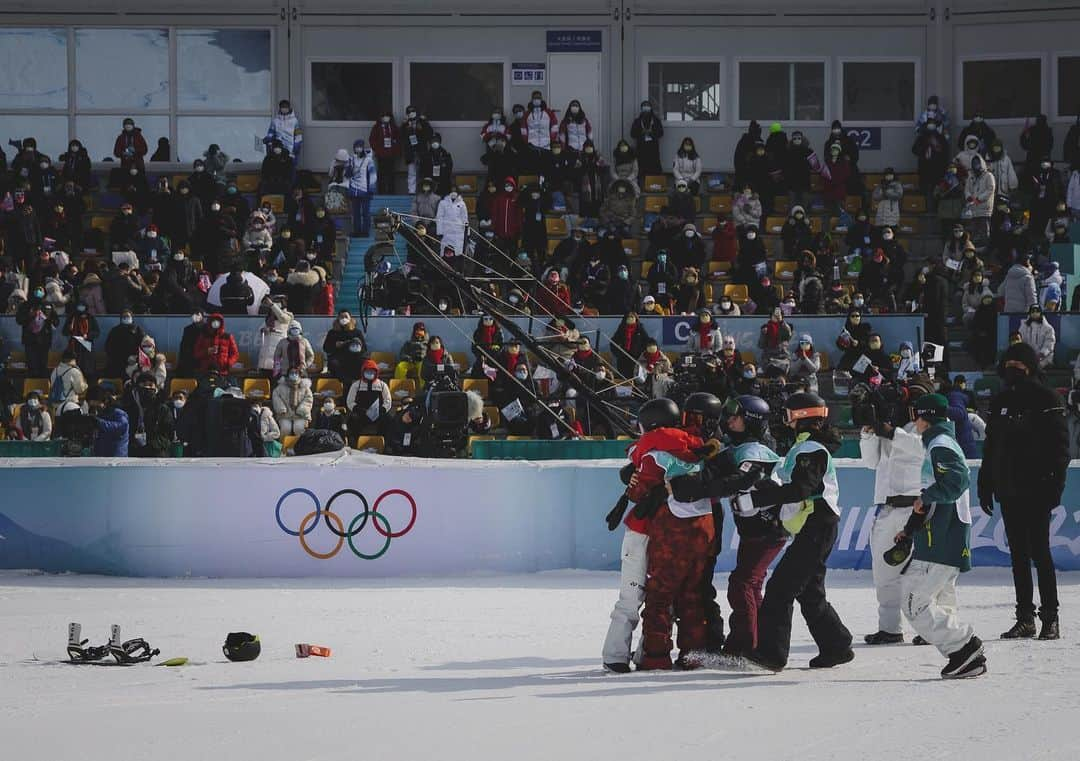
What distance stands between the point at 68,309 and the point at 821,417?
14.7 meters

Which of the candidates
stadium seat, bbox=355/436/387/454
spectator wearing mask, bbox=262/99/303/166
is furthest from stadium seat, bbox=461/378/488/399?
spectator wearing mask, bbox=262/99/303/166

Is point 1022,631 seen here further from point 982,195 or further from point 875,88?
point 875,88

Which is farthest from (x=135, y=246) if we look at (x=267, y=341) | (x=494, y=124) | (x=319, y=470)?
(x=319, y=470)

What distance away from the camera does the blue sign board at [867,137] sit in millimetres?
29141

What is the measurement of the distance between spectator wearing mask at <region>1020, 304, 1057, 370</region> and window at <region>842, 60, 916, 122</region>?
919 centimetres

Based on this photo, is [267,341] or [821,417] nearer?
[821,417]

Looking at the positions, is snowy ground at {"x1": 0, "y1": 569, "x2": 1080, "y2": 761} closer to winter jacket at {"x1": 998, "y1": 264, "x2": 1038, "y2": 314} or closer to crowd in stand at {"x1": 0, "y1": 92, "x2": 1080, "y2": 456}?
crowd in stand at {"x1": 0, "y1": 92, "x2": 1080, "y2": 456}

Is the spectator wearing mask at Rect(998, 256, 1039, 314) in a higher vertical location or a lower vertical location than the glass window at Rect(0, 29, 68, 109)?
lower

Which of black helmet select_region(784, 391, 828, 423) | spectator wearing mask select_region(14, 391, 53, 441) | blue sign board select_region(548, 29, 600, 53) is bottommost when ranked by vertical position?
spectator wearing mask select_region(14, 391, 53, 441)

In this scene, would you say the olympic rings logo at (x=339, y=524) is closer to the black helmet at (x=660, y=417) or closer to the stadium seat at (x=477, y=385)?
the black helmet at (x=660, y=417)

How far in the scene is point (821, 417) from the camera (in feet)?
30.4

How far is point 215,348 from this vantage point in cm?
2089

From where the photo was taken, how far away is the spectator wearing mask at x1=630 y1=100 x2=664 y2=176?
88.9 ft

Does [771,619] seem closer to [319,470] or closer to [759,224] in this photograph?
[319,470]
